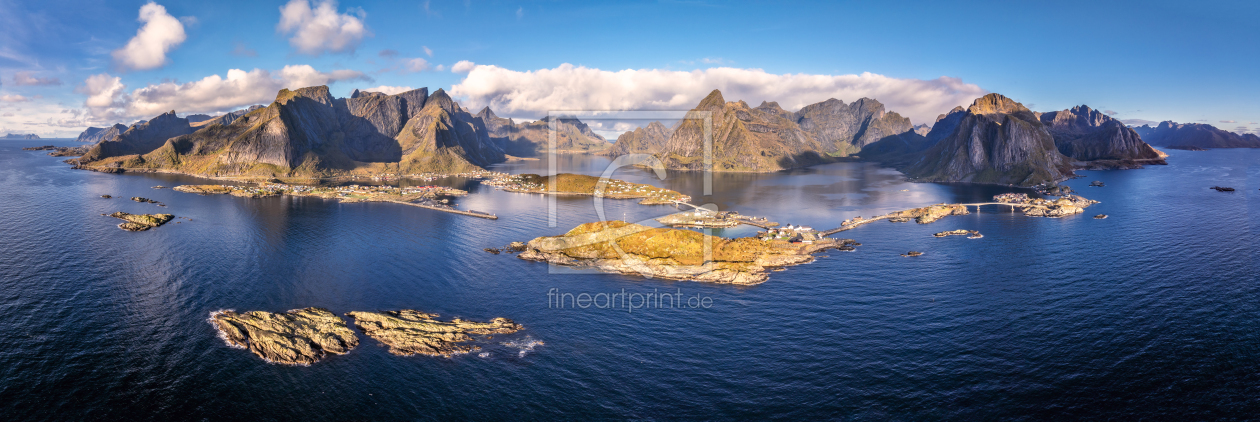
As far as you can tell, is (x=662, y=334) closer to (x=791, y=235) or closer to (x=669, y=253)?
(x=669, y=253)

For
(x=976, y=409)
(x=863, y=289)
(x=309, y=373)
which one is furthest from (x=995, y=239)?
(x=309, y=373)

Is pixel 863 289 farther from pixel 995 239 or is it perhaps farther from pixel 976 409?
pixel 995 239

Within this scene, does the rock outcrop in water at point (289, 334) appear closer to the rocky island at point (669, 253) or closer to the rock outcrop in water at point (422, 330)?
the rock outcrop in water at point (422, 330)

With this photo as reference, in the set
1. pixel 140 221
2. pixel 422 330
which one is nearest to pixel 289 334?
pixel 422 330

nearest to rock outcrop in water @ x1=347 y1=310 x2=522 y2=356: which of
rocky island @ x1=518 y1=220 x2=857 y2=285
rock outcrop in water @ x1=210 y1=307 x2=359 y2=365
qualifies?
rock outcrop in water @ x1=210 y1=307 x2=359 y2=365

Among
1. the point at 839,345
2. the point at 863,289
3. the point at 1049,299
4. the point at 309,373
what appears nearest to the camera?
the point at 309,373

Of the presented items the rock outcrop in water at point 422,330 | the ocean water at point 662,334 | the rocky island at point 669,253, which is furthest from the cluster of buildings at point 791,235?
the rock outcrop in water at point 422,330

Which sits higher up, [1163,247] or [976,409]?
[1163,247]
